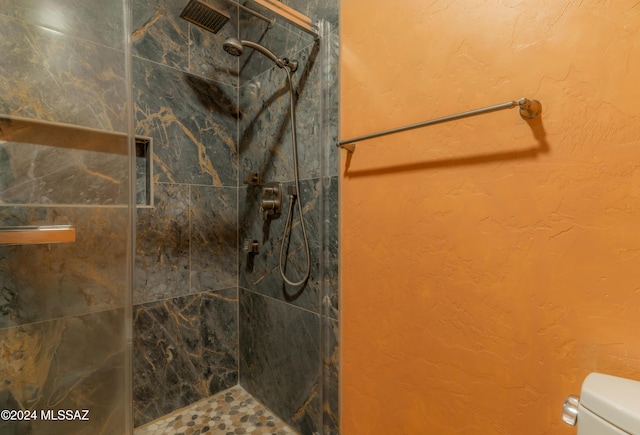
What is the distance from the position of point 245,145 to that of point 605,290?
1.71 metres

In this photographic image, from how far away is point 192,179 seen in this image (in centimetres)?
171

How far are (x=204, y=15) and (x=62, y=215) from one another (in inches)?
46.3

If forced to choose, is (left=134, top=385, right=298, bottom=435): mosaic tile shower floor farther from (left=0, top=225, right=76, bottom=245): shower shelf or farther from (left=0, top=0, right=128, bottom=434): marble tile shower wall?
(left=0, top=225, right=76, bottom=245): shower shelf

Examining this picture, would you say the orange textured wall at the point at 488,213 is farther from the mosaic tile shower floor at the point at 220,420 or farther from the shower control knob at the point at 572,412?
the mosaic tile shower floor at the point at 220,420

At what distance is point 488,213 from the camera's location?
2.73ft

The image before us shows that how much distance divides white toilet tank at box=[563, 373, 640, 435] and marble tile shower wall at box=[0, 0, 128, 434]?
1.15 metres

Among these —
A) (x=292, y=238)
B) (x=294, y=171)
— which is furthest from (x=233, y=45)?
(x=292, y=238)

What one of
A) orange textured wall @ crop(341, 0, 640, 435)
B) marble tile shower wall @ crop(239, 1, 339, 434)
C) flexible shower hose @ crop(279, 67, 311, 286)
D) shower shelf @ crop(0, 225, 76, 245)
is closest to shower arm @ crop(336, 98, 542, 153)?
orange textured wall @ crop(341, 0, 640, 435)

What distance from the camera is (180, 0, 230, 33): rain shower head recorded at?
1.36 metres

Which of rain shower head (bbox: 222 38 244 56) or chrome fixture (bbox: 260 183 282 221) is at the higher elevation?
rain shower head (bbox: 222 38 244 56)

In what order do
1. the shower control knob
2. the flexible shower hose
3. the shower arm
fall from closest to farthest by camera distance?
the shower control knob
the shower arm
the flexible shower hose

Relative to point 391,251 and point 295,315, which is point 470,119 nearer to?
point 391,251

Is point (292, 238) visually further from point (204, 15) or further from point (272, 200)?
point (204, 15)

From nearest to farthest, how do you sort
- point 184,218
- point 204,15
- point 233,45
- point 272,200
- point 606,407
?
point 606,407 < point 233,45 < point 204,15 < point 272,200 < point 184,218
